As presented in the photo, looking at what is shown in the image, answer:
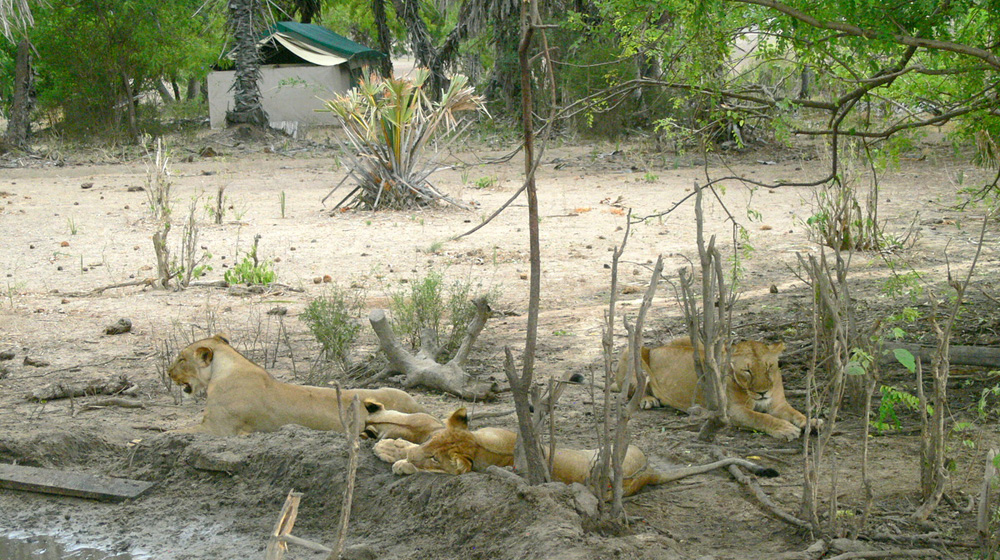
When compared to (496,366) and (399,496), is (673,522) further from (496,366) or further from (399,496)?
(496,366)

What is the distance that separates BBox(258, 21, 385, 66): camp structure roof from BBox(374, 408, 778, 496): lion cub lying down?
26.6 meters

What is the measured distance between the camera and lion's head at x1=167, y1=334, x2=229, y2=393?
514 cm

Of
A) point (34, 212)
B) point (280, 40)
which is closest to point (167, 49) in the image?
point (280, 40)

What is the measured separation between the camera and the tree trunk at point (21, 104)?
22.3 m

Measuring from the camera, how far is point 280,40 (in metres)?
29.6

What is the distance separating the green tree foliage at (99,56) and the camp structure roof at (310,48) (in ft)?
15.7

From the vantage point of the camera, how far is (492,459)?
3.95 meters

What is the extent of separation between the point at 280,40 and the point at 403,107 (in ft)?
60.9

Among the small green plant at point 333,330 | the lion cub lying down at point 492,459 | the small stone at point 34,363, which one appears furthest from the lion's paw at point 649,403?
the small stone at point 34,363

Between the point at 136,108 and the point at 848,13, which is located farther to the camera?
the point at 136,108

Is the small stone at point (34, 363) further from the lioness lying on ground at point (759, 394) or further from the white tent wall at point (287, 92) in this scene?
the white tent wall at point (287, 92)

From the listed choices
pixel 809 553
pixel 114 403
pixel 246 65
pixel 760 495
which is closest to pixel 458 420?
pixel 760 495

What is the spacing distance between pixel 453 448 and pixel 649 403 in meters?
1.72

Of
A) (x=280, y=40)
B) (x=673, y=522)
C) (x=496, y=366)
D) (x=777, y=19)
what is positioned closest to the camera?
(x=673, y=522)
